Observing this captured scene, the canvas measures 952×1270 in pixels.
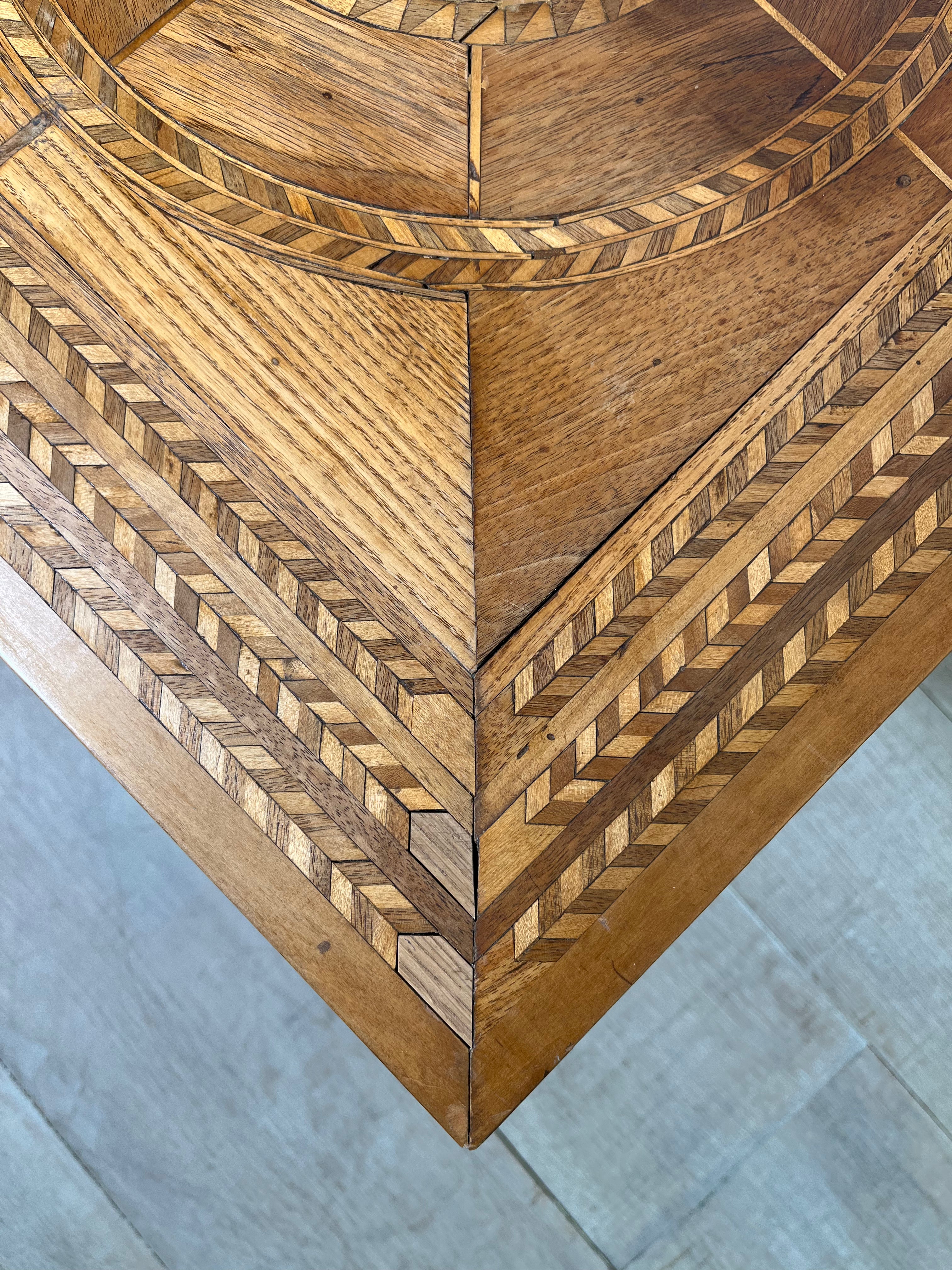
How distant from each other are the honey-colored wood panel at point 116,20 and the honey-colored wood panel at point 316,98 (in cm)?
1

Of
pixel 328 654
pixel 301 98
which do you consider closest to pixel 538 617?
pixel 328 654

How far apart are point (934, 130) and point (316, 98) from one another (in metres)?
0.44

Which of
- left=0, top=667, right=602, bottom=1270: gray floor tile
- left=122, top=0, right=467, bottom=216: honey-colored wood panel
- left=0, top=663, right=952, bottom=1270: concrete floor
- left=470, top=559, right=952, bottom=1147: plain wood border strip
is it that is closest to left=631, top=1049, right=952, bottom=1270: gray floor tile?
left=0, top=663, right=952, bottom=1270: concrete floor

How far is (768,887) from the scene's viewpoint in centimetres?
102

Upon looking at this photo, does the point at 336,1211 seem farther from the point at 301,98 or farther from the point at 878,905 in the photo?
the point at 301,98

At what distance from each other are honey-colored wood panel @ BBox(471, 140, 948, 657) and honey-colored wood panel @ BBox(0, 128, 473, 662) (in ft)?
0.07

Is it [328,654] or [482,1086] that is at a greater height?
[328,654]

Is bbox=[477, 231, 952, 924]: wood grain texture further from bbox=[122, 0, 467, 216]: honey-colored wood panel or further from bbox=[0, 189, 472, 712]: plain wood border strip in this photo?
bbox=[122, 0, 467, 216]: honey-colored wood panel

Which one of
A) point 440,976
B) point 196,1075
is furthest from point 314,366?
point 196,1075

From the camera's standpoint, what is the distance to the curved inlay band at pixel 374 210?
1.97 feet

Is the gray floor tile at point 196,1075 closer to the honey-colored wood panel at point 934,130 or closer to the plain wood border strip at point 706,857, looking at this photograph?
the plain wood border strip at point 706,857

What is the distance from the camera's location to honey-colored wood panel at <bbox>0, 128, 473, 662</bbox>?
1.93 ft

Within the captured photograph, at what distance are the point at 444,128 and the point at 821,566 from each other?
40 centimetres

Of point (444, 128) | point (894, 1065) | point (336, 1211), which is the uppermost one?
point (444, 128)
